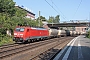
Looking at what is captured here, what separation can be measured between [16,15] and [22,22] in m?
3.19

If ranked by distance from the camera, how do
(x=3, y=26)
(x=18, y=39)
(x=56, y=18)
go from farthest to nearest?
1. (x=56, y=18)
2. (x=3, y=26)
3. (x=18, y=39)

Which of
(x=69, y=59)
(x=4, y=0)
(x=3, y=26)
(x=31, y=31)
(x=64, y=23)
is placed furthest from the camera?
(x=64, y=23)

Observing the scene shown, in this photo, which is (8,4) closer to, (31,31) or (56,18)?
(31,31)

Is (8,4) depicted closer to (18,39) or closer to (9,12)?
(9,12)

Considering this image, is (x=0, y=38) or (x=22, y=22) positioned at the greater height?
(x=22, y=22)

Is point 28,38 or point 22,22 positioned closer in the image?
point 28,38

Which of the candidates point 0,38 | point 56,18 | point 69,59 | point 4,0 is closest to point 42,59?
point 69,59

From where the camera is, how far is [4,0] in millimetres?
49781

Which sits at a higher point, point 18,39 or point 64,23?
point 64,23

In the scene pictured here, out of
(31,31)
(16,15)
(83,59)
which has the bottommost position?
(83,59)

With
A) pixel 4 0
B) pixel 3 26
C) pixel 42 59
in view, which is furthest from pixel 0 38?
pixel 42 59

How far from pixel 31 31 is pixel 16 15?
1973cm

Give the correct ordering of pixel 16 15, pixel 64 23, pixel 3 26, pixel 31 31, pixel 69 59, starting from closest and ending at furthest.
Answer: pixel 69 59 < pixel 31 31 < pixel 3 26 < pixel 16 15 < pixel 64 23

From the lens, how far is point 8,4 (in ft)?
167
